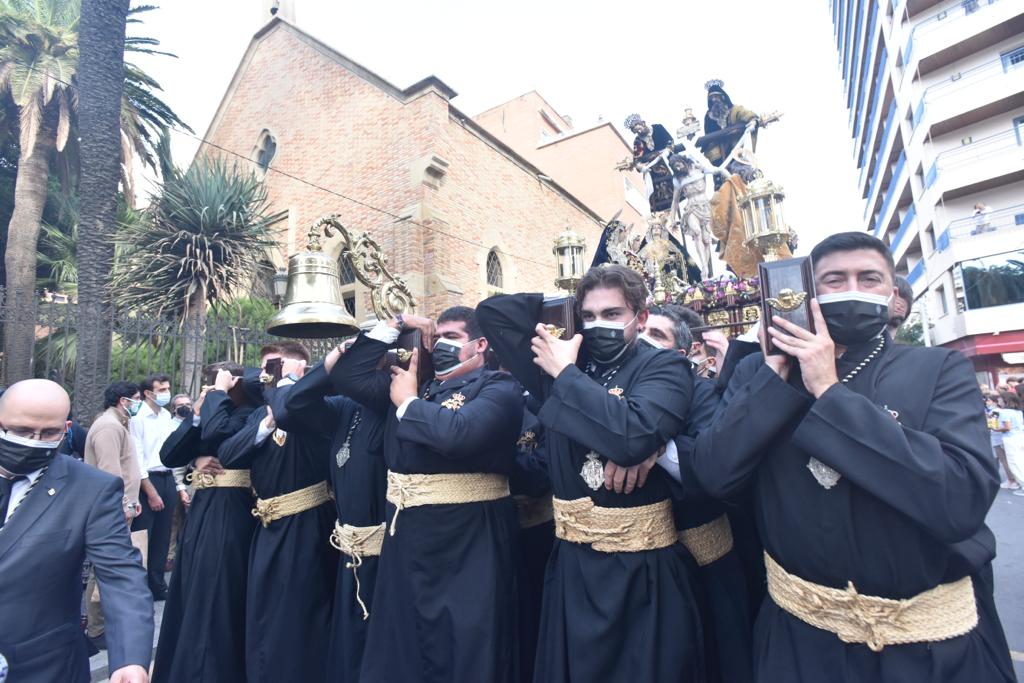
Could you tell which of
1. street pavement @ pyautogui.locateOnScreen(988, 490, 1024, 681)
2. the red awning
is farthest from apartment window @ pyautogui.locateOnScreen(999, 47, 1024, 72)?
street pavement @ pyautogui.locateOnScreen(988, 490, 1024, 681)

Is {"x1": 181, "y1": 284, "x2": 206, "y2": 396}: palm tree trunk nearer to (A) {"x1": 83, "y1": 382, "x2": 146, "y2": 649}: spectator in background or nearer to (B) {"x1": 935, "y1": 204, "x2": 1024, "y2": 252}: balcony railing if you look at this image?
(A) {"x1": 83, "y1": 382, "x2": 146, "y2": 649}: spectator in background

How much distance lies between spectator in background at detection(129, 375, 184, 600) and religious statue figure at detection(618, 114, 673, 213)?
657 centimetres

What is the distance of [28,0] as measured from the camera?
51.4 ft

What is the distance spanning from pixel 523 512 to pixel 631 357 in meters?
1.43

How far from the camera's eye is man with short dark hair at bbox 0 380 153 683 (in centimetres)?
223

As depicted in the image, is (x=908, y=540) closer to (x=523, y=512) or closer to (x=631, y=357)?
(x=631, y=357)

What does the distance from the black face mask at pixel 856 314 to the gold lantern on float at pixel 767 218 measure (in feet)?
11.8

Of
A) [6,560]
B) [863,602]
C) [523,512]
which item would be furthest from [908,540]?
[6,560]

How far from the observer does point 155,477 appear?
660 centimetres

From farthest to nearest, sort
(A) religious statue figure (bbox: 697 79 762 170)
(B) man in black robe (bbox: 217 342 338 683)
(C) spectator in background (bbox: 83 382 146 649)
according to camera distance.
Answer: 1. (A) religious statue figure (bbox: 697 79 762 170)
2. (C) spectator in background (bbox: 83 382 146 649)
3. (B) man in black robe (bbox: 217 342 338 683)

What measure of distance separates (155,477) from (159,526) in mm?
551

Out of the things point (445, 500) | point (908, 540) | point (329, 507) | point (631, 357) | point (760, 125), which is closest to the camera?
point (908, 540)

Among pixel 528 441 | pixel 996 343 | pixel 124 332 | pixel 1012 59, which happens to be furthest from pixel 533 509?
pixel 1012 59

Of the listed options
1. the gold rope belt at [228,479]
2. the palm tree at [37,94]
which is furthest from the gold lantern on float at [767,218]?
the palm tree at [37,94]
